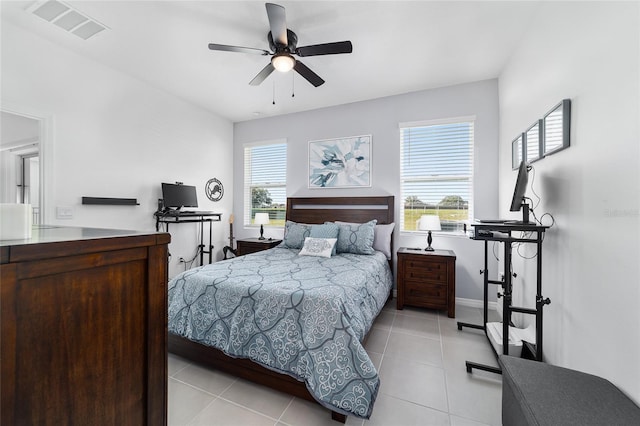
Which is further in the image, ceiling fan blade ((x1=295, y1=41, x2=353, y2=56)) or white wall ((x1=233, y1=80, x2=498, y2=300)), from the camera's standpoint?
white wall ((x1=233, y1=80, x2=498, y2=300))

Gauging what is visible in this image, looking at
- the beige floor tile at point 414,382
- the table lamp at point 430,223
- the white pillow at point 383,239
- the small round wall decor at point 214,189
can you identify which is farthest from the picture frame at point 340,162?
the beige floor tile at point 414,382

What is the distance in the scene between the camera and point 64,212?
2807 millimetres

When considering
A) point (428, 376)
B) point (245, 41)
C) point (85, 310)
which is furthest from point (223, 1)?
point (428, 376)

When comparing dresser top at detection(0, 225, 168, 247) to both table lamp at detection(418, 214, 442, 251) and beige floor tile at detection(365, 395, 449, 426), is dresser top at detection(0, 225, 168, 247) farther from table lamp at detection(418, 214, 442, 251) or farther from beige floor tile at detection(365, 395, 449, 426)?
table lamp at detection(418, 214, 442, 251)

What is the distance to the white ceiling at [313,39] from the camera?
2.23 metres

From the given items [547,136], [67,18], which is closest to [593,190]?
[547,136]

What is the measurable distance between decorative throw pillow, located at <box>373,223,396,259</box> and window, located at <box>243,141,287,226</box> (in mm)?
1838

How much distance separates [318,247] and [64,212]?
278 cm

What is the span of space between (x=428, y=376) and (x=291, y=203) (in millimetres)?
3168

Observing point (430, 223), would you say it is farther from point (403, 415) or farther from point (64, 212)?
point (64, 212)

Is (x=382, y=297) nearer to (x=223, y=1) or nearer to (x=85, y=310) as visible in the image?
(x=85, y=310)

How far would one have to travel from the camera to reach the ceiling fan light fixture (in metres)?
2.33

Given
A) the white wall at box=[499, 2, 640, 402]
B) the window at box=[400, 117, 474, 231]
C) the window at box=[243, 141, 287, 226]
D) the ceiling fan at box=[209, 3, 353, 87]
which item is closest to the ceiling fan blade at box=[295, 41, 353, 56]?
the ceiling fan at box=[209, 3, 353, 87]

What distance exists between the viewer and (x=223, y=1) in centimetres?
215
